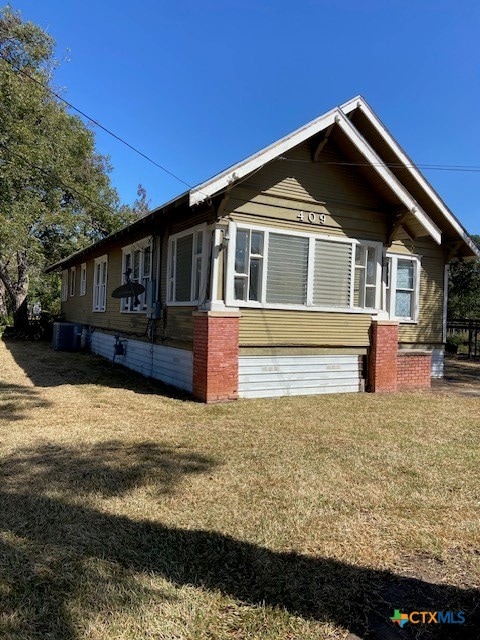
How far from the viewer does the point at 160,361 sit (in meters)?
10.2

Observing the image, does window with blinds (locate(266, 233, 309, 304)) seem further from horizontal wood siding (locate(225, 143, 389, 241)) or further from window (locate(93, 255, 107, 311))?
window (locate(93, 255, 107, 311))

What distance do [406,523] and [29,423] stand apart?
4.80 m

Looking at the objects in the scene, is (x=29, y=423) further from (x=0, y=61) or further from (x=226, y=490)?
(x=0, y=61)

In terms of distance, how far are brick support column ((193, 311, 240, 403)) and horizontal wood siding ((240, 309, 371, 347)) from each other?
0.36 meters

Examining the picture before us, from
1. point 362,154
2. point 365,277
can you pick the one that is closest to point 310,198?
point 362,154

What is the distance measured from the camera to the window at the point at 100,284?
15.7m

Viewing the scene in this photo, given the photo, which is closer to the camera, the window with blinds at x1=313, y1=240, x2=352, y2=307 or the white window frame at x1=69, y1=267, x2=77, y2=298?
the window with blinds at x1=313, y1=240, x2=352, y2=307

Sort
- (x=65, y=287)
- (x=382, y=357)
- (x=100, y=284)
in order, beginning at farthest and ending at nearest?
(x=65, y=287), (x=100, y=284), (x=382, y=357)

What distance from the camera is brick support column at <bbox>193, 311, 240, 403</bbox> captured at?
786 centimetres

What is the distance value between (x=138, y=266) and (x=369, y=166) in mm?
6223

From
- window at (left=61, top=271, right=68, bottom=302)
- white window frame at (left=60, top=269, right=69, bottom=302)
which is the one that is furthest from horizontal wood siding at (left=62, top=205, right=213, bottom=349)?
window at (left=61, top=271, right=68, bottom=302)

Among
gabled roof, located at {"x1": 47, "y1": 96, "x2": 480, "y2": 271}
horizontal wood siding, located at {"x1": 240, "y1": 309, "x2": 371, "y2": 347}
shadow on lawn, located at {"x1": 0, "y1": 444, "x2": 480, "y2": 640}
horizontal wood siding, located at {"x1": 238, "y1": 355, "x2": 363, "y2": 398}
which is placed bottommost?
shadow on lawn, located at {"x1": 0, "y1": 444, "x2": 480, "y2": 640}

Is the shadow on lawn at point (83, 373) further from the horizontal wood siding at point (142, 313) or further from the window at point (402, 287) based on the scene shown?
the window at point (402, 287)

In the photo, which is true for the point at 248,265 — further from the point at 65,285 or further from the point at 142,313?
the point at 65,285
